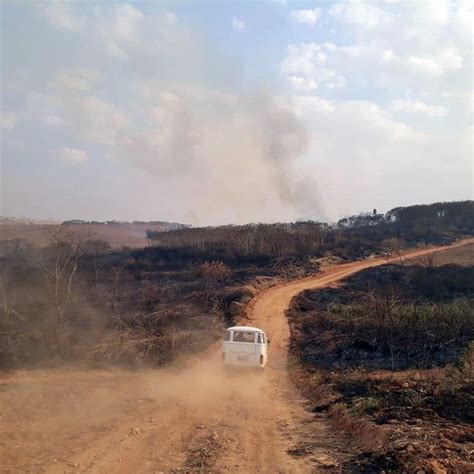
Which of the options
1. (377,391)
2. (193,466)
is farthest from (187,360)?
(193,466)

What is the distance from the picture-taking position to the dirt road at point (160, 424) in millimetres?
8758

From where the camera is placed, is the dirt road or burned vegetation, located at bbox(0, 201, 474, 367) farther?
burned vegetation, located at bbox(0, 201, 474, 367)

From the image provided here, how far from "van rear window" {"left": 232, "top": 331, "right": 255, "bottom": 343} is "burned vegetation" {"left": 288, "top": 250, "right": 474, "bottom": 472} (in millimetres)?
2138

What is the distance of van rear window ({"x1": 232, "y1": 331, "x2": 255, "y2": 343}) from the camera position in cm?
1800

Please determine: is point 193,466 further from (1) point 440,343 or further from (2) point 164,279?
(2) point 164,279

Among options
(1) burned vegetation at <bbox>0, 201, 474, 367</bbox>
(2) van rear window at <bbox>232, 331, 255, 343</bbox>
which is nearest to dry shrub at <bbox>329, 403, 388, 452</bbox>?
A: (2) van rear window at <bbox>232, 331, 255, 343</bbox>

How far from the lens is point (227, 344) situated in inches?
695

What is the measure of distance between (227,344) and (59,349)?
603 centimetres

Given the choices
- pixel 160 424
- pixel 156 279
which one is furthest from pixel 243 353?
pixel 156 279

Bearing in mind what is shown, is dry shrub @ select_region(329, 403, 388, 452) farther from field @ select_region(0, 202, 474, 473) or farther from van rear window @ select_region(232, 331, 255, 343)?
van rear window @ select_region(232, 331, 255, 343)

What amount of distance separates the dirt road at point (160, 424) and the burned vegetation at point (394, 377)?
31.3 inches

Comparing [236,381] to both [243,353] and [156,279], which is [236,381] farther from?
[156,279]

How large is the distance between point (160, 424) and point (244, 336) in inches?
280

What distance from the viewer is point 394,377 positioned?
1535 cm
